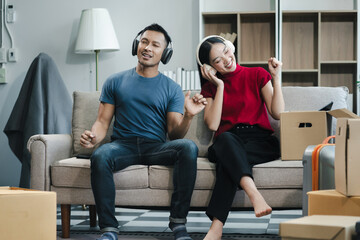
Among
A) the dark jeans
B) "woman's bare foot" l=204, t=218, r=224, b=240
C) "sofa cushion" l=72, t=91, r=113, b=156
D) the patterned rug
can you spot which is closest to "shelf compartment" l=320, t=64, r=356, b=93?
the patterned rug

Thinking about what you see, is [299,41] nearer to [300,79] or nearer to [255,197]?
[300,79]

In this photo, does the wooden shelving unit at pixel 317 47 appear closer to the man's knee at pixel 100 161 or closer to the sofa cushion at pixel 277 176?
the sofa cushion at pixel 277 176

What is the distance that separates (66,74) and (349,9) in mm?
2233

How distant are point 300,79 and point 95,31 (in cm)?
159

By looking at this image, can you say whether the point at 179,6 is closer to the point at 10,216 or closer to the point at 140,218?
the point at 140,218

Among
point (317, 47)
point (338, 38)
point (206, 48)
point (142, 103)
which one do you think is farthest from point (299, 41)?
point (142, 103)

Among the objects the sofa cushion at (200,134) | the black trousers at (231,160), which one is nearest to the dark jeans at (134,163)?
the black trousers at (231,160)

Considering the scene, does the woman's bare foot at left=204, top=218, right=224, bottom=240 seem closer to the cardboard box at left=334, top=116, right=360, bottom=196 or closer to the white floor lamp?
the cardboard box at left=334, top=116, right=360, bottom=196

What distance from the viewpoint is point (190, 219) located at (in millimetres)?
3186

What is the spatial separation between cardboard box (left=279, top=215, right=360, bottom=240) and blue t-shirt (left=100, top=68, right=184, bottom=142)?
4.40ft

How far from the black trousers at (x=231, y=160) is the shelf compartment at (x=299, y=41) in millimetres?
1776

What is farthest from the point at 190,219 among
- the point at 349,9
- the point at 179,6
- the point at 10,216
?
the point at 349,9

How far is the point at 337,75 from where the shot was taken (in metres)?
4.18

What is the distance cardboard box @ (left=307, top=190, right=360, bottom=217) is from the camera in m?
1.60
